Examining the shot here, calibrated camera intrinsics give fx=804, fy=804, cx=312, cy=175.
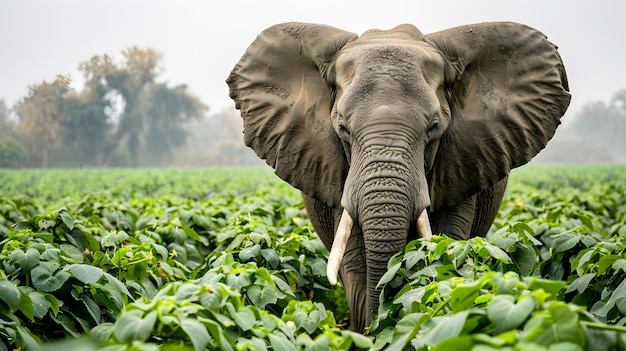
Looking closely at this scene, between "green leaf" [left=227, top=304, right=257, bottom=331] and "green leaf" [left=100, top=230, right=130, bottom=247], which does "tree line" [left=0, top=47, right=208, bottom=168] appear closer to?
"green leaf" [left=100, top=230, right=130, bottom=247]

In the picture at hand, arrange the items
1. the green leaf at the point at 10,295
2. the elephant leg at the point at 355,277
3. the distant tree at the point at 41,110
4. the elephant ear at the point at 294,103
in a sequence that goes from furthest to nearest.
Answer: the distant tree at the point at 41,110 → the elephant ear at the point at 294,103 → the elephant leg at the point at 355,277 → the green leaf at the point at 10,295

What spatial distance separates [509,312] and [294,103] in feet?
11.8

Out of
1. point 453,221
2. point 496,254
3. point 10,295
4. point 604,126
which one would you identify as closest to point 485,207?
point 453,221

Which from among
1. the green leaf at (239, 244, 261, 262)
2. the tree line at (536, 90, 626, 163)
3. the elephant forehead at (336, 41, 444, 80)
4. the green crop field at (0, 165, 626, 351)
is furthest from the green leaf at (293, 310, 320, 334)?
the tree line at (536, 90, 626, 163)

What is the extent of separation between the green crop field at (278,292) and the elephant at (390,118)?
0.43 metres

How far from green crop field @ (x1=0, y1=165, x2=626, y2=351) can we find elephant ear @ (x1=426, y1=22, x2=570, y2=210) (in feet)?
2.44

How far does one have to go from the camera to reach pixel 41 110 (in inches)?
479

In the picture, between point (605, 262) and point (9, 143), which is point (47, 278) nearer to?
point (605, 262)

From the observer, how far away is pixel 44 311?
Answer: 386cm

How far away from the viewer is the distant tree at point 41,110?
9.64 meters

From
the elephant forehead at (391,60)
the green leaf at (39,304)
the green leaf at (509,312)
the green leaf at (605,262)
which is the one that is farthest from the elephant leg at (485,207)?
the green leaf at (509,312)

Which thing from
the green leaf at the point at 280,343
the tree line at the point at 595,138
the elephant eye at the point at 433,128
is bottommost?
the tree line at the point at 595,138

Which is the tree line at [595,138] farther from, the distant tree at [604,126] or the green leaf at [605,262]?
the green leaf at [605,262]

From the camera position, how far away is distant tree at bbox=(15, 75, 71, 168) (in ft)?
31.6
